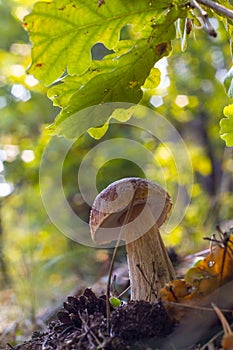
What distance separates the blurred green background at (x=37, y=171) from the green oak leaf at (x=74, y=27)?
135cm

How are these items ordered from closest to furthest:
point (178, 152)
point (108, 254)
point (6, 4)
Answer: point (108, 254), point (6, 4), point (178, 152)

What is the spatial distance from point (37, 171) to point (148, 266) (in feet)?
7.43

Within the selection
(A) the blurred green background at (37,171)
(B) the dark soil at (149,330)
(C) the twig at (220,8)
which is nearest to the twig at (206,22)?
(C) the twig at (220,8)

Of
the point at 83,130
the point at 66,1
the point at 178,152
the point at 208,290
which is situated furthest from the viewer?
the point at 178,152

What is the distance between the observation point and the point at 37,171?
3.21 meters

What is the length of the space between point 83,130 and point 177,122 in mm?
3551

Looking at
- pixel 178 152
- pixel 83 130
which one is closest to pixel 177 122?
pixel 178 152

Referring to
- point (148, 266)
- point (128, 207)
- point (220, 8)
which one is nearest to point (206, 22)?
point (220, 8)

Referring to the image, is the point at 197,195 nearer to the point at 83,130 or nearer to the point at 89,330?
the point at 83,130

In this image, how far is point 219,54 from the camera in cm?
469

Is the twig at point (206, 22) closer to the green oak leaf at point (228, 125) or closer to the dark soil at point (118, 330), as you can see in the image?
the green oak leaf at point (228, 125)

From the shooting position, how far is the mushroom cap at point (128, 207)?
3.39 feet

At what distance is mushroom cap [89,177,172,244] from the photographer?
40.6 inches

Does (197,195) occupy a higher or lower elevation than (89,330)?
higher
